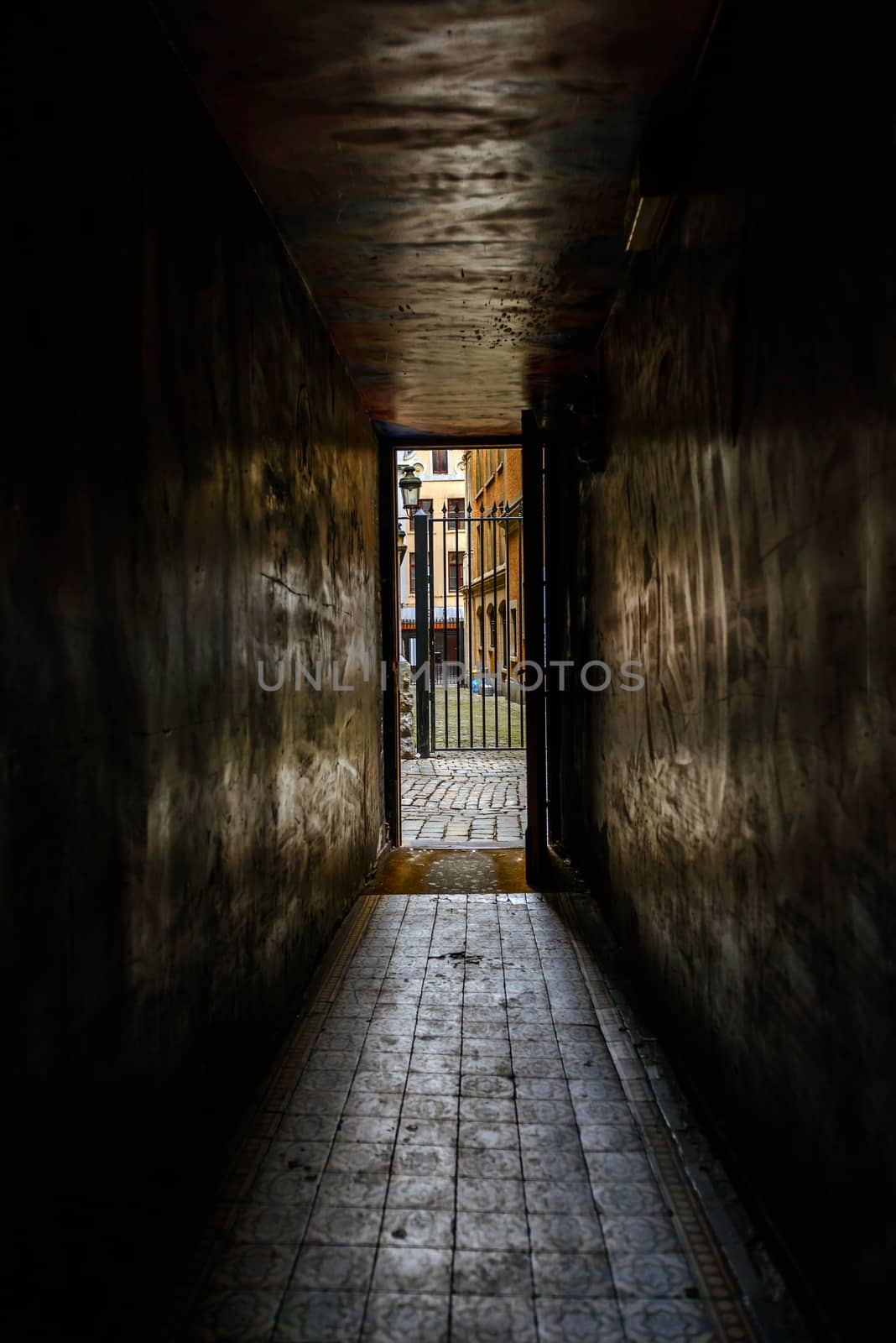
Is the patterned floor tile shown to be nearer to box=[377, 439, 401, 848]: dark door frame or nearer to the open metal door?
the open metal door

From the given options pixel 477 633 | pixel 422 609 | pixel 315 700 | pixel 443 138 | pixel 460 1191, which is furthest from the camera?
pixel 477 633

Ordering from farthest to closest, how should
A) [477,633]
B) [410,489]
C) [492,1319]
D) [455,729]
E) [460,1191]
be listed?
[477,633]
[455,729]
[410,489]
[460,1191]
[492,1319]

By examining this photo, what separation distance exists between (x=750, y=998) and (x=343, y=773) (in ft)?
9.60

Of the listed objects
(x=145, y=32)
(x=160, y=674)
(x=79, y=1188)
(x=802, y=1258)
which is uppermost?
(x=145, y=32)

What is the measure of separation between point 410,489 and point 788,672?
8576 mm

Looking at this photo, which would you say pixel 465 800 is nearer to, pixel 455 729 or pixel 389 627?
pixel 389 627

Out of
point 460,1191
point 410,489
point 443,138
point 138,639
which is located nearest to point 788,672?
point 138,639

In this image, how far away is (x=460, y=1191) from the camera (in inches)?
90.2

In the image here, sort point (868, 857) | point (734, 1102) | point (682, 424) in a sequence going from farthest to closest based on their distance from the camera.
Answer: point (682, 424) → point (734, 1102) → point (868, 857)

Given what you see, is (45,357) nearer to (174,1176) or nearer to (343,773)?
(174,1176)

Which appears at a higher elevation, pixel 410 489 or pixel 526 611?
pixel 410 489

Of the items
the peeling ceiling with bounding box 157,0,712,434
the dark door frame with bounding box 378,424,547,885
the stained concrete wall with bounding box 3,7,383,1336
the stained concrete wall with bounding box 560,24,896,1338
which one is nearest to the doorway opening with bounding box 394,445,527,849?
the dark door frame with bounding box 378,424,547,885

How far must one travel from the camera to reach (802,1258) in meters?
1.84

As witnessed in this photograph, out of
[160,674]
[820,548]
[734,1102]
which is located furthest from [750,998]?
[160,674]
